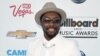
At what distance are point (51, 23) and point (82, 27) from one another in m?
0.64

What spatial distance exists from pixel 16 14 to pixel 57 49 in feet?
2.35

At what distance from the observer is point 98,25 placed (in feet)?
7.04

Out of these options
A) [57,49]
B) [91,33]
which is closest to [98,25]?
[91,33]

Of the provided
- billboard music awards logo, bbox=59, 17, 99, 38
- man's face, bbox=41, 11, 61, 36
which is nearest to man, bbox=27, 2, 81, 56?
man's face, bbox=41, 11, 61, 36

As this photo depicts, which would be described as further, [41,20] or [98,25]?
[98,25]

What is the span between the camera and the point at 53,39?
1623 mm

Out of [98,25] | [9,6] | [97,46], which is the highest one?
[9,6]

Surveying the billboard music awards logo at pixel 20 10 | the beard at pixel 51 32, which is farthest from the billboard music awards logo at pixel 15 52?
the beard at pixel 51 32

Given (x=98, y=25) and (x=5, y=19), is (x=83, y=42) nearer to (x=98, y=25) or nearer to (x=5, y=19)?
(x=98, y=25)

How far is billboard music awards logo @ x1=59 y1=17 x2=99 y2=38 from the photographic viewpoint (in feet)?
7.05

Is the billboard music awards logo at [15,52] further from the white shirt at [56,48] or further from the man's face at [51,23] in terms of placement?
the man's face at [51,23]

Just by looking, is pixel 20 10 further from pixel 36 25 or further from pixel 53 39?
pixel 53 39

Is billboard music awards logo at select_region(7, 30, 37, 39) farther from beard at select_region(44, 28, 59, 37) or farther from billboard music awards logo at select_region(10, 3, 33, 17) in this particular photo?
beard at select_region(44, 28, 59, 37)

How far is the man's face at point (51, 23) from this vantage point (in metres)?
1.57
